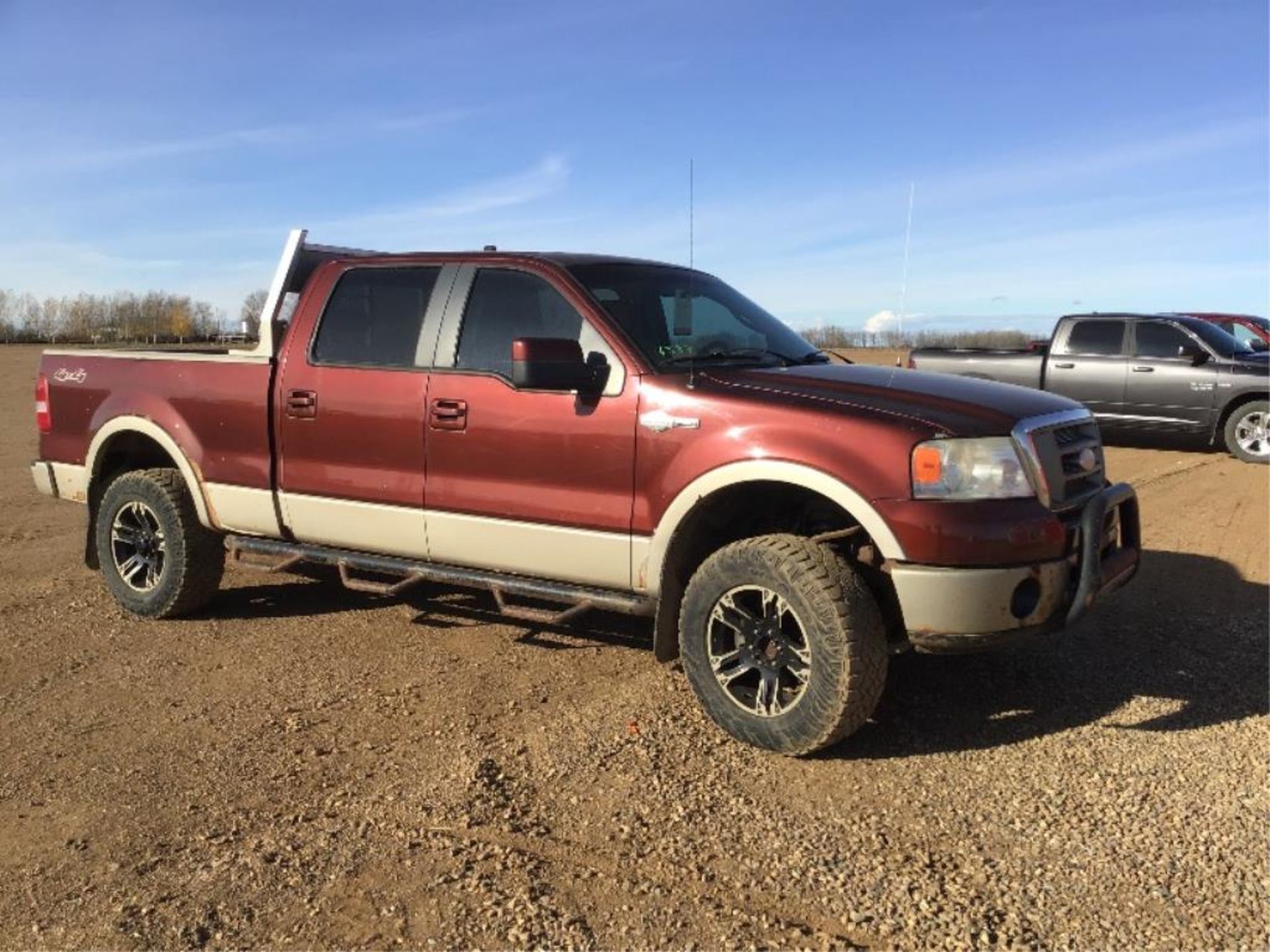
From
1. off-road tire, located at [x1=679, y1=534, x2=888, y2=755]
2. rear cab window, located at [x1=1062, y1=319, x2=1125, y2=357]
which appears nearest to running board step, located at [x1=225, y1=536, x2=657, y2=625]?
off-road tire, located at [x1=679, y1=534, x2=888, y2=755]

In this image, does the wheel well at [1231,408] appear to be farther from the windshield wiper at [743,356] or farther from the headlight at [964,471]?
the headlight at [964,471]

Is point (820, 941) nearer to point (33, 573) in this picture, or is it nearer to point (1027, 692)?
point (1027, 692)

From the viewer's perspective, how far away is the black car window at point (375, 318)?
4988mm

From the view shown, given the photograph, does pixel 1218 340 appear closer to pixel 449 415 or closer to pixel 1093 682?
pixel 1093 682

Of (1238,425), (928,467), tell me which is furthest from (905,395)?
(1238,425)

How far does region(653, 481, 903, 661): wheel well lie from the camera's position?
4.03m

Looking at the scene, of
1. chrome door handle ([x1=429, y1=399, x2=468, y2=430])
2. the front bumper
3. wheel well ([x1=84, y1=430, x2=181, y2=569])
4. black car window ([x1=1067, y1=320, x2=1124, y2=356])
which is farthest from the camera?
black car window ([x1=1067, y1=320, x2=1124, y2=356])

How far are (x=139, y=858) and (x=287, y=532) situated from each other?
2.40m

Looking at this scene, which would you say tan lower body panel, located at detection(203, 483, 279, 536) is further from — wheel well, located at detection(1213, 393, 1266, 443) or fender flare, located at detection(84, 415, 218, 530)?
wheel well, located at detection(1213, 393, 1266, 443)

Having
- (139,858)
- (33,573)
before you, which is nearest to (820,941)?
(139,858)

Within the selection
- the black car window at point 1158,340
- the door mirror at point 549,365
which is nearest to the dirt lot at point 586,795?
the door mirror at point 549,365

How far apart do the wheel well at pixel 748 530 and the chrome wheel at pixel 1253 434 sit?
33.5ft

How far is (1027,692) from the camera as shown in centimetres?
460

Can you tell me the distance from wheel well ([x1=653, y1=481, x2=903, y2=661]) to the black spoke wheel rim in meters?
0.25
